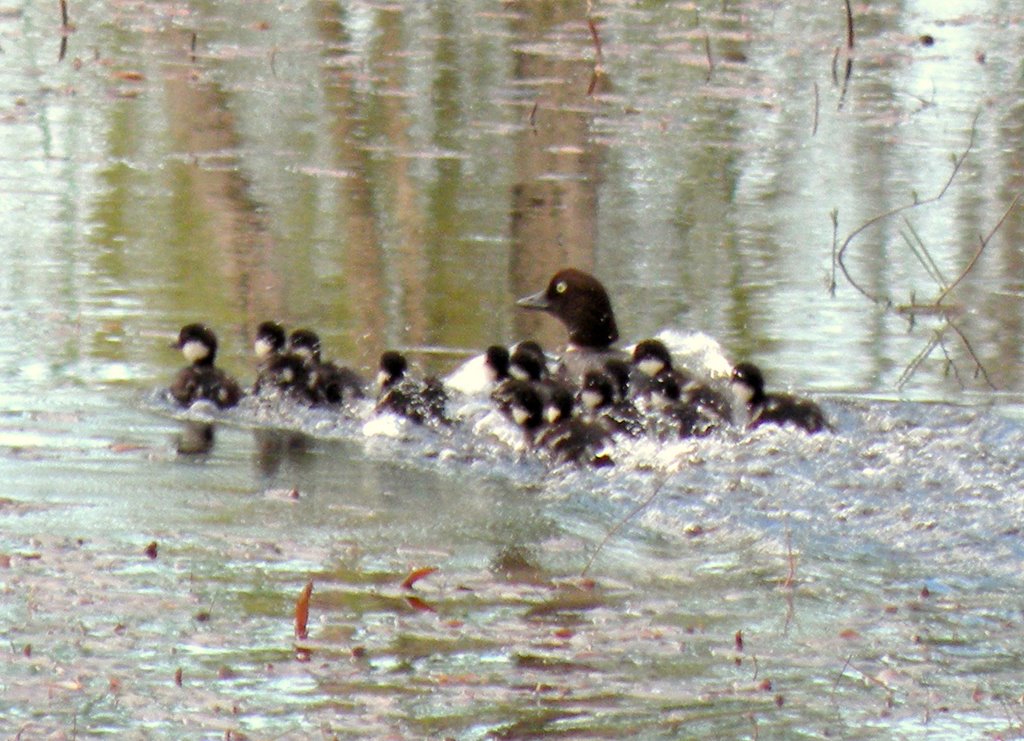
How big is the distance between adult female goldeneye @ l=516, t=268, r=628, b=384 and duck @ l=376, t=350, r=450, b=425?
0.95 m

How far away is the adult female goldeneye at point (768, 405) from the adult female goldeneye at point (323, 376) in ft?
4.34

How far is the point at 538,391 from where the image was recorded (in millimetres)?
7594

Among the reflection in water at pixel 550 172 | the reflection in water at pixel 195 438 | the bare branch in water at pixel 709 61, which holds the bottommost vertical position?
the reflection in water at pixel 195 438

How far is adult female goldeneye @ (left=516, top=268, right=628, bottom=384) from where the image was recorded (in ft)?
27.9

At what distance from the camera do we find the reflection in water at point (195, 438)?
718 cm

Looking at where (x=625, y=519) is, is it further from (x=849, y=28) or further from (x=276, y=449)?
(x=849, y=28)

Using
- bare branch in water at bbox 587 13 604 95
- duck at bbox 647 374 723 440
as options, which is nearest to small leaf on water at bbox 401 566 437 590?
duck at bbox 647 374 723 440

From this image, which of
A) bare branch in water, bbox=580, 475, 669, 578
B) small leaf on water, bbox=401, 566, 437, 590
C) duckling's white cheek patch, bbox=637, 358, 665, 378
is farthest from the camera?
duckling's white cheek patch, bbox=637, 358, 665, 378

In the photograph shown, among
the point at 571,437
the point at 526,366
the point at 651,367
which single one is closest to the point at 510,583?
the point at 571,437

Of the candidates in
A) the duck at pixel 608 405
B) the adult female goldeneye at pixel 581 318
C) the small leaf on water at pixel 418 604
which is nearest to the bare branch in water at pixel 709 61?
the adult female goldeneye at pixel 581 318

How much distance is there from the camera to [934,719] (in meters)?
4.75

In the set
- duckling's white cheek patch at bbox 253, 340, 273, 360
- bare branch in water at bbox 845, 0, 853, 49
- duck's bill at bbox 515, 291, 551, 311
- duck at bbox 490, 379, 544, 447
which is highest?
bare branch in water at bbox 845, 0, 853, 49

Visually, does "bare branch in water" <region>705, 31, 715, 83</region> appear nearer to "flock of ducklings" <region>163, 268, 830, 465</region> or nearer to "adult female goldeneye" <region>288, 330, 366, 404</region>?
"flock of ducklings" <region>163, 268, 830, 465</region>

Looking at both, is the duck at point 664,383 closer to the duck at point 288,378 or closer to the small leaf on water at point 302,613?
the duck at point 288,378
